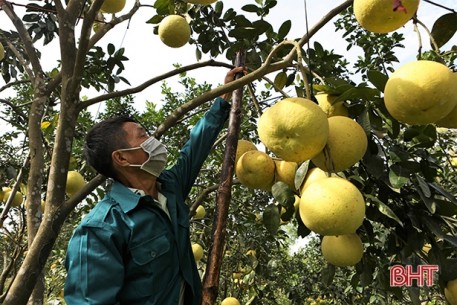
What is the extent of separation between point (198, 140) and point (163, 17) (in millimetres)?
1157

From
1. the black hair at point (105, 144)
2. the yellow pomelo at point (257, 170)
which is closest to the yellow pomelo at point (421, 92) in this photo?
the yellow pomelo at point (257, 170)

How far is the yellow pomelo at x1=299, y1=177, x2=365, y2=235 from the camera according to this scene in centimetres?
130

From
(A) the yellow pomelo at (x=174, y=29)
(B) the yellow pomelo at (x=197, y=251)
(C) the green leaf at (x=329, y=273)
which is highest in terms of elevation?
(A) the yellow pomelo at (x=174, y=29)

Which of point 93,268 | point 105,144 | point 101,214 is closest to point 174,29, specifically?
point 105,144

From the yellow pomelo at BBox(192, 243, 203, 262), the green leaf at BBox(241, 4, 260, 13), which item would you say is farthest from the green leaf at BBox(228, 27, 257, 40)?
the yellow pomelo at BBox(192, 243, 203, 262)

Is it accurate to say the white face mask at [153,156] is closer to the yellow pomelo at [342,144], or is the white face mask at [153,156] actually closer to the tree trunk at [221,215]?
the tree trunk at [221,215]

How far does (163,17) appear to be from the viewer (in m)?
3.00

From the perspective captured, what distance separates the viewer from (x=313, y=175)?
1.54 m

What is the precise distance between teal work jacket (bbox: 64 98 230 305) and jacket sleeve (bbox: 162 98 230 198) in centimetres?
29

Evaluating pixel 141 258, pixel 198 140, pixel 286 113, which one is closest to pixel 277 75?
pixel 198 140

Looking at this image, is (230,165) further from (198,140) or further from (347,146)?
(347,146)

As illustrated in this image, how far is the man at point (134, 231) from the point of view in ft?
4.66

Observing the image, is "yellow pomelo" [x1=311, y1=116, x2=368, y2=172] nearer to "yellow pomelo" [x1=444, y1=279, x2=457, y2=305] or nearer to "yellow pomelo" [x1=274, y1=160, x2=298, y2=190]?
"yellow pomelo" [x1=274, y1=160, x2=298, y2=190]

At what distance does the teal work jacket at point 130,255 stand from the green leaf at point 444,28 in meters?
1.16
